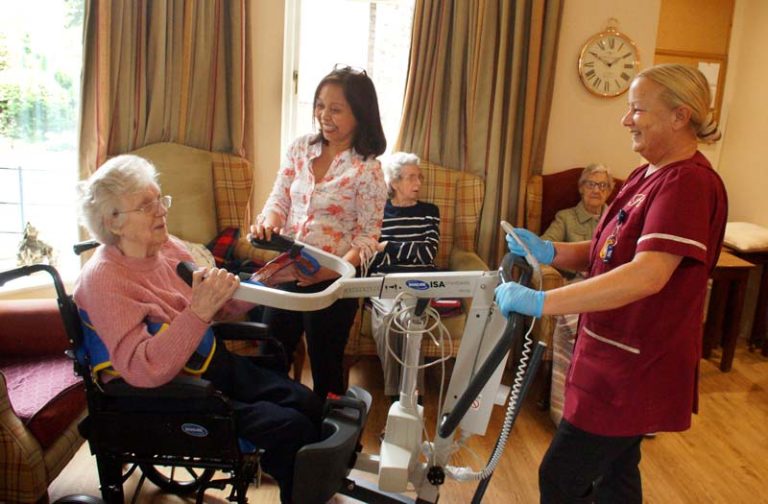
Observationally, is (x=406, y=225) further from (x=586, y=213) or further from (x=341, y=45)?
(x=341, y=45)

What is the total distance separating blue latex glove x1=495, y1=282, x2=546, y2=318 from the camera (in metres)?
1.23

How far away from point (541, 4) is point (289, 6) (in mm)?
1279

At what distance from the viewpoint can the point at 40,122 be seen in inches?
117

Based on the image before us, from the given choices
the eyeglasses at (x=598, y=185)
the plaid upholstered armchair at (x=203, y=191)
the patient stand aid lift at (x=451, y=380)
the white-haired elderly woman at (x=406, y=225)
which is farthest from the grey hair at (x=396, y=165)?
Result: the patient stand aid lift at (x=451, y=380)

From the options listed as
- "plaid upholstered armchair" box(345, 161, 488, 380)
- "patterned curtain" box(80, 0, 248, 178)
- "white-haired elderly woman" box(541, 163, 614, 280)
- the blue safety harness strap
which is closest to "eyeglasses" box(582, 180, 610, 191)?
"white-haired elderly woman" box(541, 163, 614, 280)

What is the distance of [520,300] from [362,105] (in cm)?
102

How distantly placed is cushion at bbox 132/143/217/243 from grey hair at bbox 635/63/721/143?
2.17 metres

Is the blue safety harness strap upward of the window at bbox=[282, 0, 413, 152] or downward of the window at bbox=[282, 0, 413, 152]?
downward

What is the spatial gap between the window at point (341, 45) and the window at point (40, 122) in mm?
1023

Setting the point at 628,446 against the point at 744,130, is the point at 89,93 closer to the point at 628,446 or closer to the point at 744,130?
the point at 628,446

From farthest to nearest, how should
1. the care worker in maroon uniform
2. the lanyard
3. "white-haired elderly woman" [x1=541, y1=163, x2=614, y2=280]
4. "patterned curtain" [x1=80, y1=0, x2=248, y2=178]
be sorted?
1. "white-haired elderly woman" [x1=541, y1=163, x2=614, y2=280]
2. "patterned curtain" [x1=80, y1=0, x2=248, y2=178]
3. the lanyard
4. the care worker in maroon uniform

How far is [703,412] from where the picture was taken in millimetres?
2805

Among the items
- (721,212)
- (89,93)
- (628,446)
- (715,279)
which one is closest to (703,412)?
(715,279)

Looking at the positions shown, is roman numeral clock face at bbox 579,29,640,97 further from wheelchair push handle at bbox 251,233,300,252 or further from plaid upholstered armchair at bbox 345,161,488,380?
wheelchair push handle at bbox 251,233,300,252
